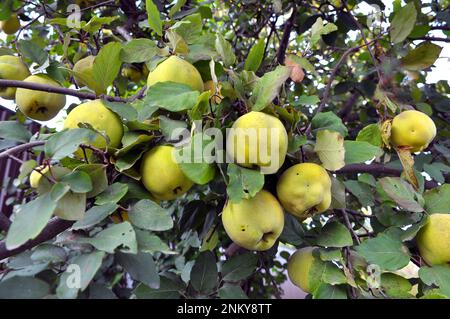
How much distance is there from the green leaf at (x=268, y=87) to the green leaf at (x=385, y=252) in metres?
0.35

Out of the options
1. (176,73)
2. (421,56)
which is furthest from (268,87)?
(421,56)

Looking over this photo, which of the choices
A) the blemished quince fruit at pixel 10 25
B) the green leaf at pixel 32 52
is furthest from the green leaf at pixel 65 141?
the blemished quince fruit at pixel 10 25

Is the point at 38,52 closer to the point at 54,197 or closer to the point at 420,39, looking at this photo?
the point at 54,197

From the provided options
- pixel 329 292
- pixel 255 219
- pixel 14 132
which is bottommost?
pixel 329 292

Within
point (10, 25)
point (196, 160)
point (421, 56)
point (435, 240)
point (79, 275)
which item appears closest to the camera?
point (79, 275)

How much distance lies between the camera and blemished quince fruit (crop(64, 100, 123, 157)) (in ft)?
2.59

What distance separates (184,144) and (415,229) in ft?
1.64

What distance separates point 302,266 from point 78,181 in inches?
20.5

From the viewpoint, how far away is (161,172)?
0.74 metres

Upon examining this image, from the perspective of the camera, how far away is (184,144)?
0.74 m

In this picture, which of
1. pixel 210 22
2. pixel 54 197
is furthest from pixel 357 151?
pixel 210 22

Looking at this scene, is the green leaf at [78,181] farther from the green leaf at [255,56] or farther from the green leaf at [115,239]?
the green leaf at [255,56]

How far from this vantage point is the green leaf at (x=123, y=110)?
2.56 feet

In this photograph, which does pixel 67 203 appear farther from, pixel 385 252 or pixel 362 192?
pixel 362 192
